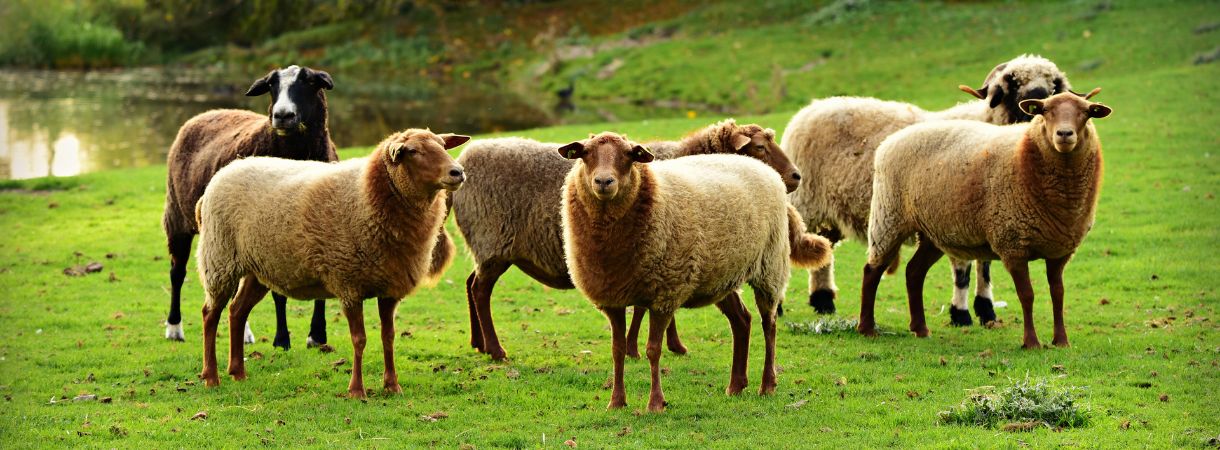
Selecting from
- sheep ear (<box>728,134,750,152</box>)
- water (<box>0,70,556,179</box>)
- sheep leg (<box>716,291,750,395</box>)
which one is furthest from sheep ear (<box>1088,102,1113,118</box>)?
water (<box>0,70,556,179</box>)

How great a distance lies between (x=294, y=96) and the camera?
10.5 meters

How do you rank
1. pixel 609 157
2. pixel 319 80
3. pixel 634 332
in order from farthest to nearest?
pixel 319 80
pixel 634 332
pixel 609 157

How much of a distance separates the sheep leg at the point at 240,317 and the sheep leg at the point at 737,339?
3586 millimetres

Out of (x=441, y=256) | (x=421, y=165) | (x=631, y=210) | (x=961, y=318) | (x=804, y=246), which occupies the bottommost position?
(x=961, y=318)

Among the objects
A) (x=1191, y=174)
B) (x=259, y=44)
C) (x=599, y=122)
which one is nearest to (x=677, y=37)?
(x=599, y=122)

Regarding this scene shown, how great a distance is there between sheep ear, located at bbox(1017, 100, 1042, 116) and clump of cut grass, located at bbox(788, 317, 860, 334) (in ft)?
8.31

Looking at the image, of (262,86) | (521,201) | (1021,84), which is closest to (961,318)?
(1021,84)

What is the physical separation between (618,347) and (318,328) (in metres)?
3.66

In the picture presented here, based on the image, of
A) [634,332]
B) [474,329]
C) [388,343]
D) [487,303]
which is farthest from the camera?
[474,329]

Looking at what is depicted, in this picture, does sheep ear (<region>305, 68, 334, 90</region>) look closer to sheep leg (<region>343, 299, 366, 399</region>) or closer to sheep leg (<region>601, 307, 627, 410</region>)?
sheep leg (<region>343, 299, 366, 399</region>)

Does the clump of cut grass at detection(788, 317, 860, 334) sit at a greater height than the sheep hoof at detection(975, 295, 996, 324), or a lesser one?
lesser

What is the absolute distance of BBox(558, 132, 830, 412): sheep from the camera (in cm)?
758

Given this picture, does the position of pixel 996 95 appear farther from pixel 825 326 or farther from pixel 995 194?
pixel 825 326

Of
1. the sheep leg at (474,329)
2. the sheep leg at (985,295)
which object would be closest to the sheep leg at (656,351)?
the sheep leg at (474,329)
